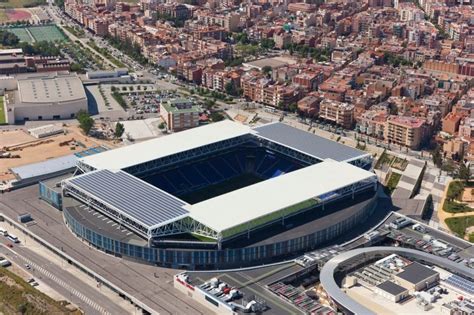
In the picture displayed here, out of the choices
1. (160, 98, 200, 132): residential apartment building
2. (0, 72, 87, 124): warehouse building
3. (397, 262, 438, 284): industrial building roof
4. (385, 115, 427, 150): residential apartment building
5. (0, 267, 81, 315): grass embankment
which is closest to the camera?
(0, 267, 81, 315): grass embankment

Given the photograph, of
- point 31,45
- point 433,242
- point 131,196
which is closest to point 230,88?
point 31,45

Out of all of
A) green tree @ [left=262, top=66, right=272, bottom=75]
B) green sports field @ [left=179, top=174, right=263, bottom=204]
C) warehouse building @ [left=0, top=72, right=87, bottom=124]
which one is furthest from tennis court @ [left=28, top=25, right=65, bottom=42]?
green sports field @ [left=179, top=174, right=263, bottom=204]

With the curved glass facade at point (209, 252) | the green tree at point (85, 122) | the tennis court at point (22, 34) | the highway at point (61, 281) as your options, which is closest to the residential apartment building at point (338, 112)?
the green tree at point (85, 122)

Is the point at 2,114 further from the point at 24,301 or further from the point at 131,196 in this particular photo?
the point at 24,301

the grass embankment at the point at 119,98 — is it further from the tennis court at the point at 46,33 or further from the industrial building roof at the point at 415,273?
the industrial building roof at the point at 415,273

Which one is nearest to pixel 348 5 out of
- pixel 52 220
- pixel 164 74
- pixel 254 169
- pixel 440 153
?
pixel 164 74

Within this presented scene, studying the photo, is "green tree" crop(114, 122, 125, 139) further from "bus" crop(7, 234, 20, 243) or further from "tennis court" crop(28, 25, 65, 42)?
"tennis court" crop(28, 25, 65, 42)

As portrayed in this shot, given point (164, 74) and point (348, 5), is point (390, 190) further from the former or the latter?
point (348, 5)
